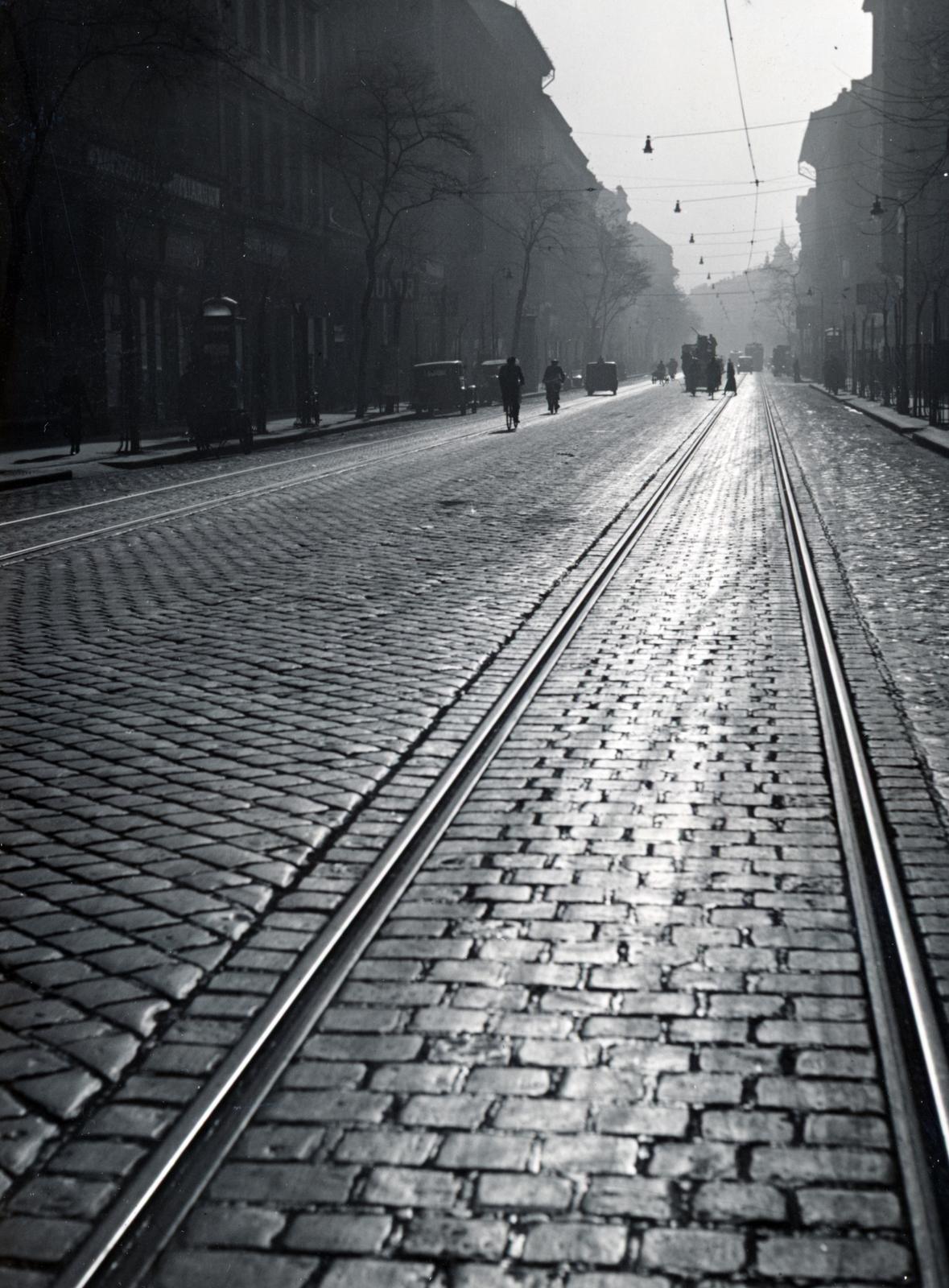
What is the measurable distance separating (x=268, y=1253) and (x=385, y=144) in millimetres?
46727

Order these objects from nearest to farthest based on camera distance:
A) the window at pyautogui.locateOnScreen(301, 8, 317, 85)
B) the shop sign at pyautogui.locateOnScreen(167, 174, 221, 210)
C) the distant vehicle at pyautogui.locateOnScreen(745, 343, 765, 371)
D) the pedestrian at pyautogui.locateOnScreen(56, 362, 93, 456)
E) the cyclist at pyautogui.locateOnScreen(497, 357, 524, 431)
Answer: the pedestrian at pyautogui.locateOnScreen(56, 362, 93, 456) → the cyclist at pyautogui.locateOnScreen(497, 357, 524, 431) → the shop sign at pyautogui.locateOnScreen(167, 174, 221, 210) → the window at pyautogui.locateOnScreen(301, 8, 317, 85) → the distant vehicle at pyautogui.locateOnScreen(745, 343, 765, 371)

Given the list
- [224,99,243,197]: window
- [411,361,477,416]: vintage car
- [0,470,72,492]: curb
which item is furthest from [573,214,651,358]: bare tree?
[0,470,72,492]: curb

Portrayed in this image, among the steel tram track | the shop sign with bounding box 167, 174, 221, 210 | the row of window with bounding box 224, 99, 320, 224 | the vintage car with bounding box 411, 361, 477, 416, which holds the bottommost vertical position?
the steel tram track

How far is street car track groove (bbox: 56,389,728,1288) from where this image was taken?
115 inches

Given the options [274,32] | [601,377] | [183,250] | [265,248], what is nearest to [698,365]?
[601,377]

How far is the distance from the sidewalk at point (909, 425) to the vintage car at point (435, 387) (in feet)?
37.9

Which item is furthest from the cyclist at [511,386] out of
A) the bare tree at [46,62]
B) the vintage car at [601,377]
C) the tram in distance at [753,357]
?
the tram in distance at [753,357]

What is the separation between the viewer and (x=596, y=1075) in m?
3.56

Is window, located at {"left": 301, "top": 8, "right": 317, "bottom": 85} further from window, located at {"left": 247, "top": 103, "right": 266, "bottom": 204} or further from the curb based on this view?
the curb

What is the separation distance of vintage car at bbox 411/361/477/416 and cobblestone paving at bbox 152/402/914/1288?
43871 mm

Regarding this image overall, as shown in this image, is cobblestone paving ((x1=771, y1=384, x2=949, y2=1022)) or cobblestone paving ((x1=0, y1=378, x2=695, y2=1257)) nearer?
cobblestone paving ((x1=0, y1=378, x2=695, y2=1257))

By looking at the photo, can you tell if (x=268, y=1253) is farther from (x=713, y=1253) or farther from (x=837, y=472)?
(x=837, y=472)

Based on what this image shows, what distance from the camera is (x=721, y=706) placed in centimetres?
735

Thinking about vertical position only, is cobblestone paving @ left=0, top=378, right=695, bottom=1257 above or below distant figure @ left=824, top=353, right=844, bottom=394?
below
